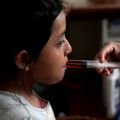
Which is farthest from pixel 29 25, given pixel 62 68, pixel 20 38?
pixel 62 68

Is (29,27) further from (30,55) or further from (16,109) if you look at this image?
(16,109)

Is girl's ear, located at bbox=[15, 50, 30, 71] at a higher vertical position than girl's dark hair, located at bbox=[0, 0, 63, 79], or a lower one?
lower

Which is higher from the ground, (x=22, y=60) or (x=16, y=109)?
(x=22, y=60)

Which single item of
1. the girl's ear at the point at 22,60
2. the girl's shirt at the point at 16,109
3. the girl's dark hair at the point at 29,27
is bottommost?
the girl's shirt at the point at 16,109

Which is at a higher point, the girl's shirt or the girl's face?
the girl's face

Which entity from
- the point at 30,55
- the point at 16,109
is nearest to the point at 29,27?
the point at 30,55

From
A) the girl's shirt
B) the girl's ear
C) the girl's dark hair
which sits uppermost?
the girl's dark hair

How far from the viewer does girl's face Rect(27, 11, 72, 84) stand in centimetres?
80

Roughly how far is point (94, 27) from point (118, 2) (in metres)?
0.38

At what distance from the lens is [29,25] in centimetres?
76

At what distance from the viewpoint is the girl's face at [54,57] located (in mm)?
804

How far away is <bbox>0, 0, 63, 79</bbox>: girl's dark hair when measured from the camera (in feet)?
2.47

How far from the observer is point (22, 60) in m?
0.81

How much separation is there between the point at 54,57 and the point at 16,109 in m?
0.14
